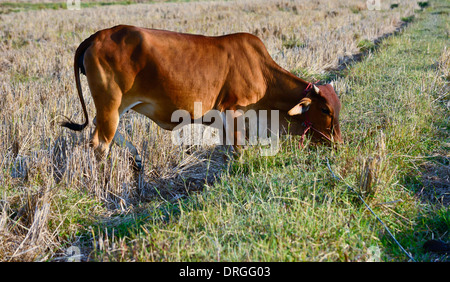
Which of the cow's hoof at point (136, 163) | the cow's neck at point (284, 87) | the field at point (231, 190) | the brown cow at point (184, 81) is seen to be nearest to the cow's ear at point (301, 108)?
the brown cow at point (184, 81)

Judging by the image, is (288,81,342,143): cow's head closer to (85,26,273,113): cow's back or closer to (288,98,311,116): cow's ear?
(288,98,311,116): cow's ear

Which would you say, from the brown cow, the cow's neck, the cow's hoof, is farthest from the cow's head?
the cow's hoof

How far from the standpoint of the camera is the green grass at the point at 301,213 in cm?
266

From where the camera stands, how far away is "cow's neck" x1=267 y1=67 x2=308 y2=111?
4469mm

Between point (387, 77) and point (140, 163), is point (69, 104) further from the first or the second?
point (387, 77)

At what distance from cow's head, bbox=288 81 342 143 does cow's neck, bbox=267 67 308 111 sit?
15 centimetres

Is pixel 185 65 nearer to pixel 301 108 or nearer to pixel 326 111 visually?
pixel 301 108

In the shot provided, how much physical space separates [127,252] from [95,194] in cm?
130

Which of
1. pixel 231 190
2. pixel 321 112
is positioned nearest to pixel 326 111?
pixel 321 112

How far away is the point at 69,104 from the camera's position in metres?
5.80

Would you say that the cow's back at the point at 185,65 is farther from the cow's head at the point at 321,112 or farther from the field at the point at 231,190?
the field at the point at 231,190

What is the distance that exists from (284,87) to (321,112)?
1.64 feet
